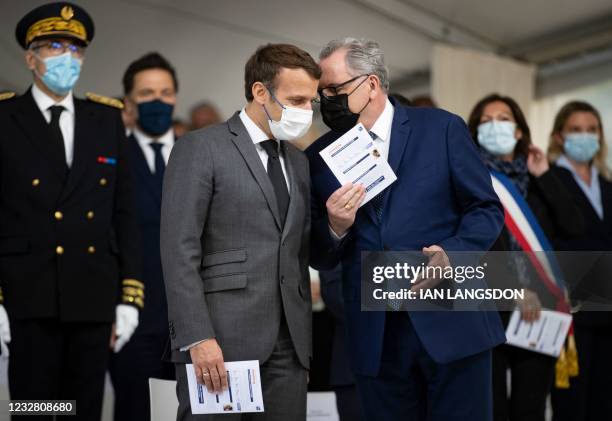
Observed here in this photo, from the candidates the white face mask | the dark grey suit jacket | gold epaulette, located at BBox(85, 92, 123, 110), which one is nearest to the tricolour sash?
the white face mask

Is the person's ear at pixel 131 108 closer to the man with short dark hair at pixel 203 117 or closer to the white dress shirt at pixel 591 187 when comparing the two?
the man with short dark hair at pixel 203 117

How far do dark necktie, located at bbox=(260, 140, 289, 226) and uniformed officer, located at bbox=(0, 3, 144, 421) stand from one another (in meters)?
0.79

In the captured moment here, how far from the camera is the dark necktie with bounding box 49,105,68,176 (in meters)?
2.58

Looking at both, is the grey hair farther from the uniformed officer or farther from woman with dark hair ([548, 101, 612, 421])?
woman with dark hair ([548, 101, 612, 421])

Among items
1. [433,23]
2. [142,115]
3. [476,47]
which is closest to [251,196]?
[142,115]

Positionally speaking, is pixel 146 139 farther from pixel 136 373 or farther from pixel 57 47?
pixel 136 373

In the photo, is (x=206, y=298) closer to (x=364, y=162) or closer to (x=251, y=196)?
(x=251, y=196)

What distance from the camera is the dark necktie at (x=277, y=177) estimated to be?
2143 millimetres

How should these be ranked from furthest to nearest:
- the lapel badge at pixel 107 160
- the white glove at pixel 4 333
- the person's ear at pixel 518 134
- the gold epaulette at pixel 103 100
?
the person's ear at pixel 518 134 < the gold epaulette at pixel 103 100 < the lapel badge at pixel 107 160 < the white glove at pixel 4 333

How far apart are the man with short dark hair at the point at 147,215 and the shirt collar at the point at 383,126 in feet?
3.92

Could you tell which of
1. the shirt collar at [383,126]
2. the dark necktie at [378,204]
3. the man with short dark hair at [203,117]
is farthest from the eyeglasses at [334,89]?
the man with short dark hair at [203,117]

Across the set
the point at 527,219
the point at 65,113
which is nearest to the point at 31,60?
the point at 65,113

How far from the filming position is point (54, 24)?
106 inches

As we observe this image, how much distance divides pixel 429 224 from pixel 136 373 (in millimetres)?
1481
